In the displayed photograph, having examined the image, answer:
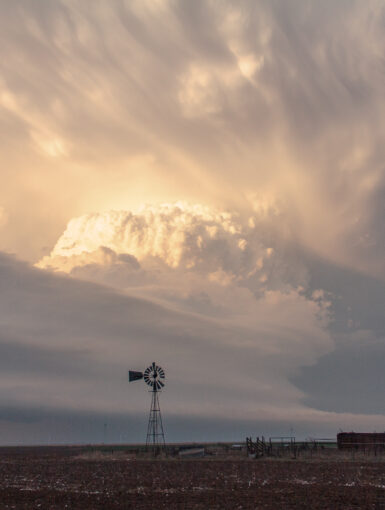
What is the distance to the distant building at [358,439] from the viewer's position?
83375mm

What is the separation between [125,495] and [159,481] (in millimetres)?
9168

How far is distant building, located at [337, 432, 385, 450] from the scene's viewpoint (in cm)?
8338

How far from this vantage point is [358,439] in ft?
284

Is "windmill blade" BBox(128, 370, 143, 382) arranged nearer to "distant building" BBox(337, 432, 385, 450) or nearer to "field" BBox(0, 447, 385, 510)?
"distant building" BBox(337, 432, 385, 450)

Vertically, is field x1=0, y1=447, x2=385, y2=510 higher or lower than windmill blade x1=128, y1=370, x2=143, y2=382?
lower

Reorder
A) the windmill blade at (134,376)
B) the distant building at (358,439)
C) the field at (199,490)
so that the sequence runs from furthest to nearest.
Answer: the windmill blade at (134,376) < the distant building at (358,439) < the field at (199,490)

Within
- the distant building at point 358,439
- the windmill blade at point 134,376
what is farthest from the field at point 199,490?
the windmill blade at point 134,376

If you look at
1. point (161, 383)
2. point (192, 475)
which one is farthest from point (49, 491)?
point (161, 383)

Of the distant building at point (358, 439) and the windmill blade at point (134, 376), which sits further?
the windmill blade at point (134, 376)

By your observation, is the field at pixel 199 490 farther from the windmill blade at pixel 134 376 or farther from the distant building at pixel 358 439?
the windmill blade at pixel 134 376

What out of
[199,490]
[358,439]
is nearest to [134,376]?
[358,439]

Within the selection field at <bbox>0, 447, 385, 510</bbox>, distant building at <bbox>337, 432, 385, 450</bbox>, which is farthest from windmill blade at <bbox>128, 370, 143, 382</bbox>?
field at <bbox>0, 447, 385, 510</bbox>

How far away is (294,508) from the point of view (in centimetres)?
2733

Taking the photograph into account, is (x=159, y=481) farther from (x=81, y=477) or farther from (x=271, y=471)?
(x=271, y=471)
